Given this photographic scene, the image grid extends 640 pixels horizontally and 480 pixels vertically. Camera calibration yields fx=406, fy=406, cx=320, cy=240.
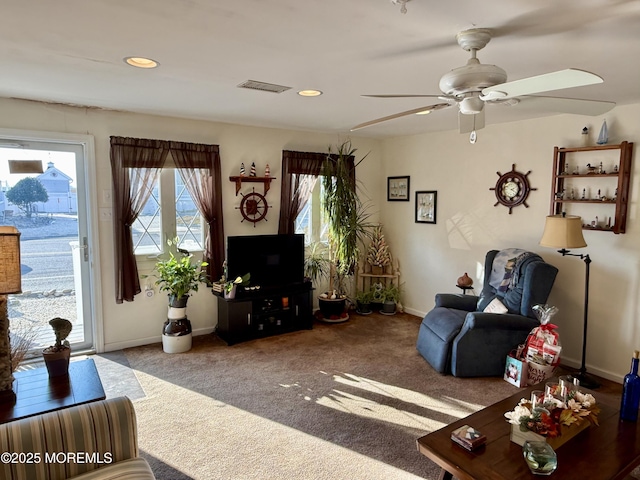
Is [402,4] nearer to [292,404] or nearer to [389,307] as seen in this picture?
[292,404]

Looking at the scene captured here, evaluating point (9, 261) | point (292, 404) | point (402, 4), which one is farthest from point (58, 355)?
point (402, 4)

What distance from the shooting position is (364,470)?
233 centimetres

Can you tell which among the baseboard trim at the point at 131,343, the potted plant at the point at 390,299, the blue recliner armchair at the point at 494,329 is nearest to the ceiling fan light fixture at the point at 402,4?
the blue recliner armchair at the point at 494,329

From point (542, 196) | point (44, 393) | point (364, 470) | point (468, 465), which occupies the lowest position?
point (364, 470)

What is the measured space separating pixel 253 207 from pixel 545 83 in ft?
11.4

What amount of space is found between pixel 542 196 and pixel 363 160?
2.34 metres

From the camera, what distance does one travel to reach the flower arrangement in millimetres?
1939

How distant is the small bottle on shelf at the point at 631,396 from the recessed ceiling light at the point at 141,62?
3115mm

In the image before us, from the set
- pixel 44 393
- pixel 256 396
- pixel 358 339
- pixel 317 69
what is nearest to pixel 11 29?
pixel 317 69

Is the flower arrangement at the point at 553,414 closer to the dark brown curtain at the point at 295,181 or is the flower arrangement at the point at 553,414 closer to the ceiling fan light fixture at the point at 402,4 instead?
the ceiling fan light fixture at the point at 402,4

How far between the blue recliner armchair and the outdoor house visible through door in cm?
337

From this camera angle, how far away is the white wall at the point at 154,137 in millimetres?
3629

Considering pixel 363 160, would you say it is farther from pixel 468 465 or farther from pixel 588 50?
pixel 468 465

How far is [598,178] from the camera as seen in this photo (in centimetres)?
359
